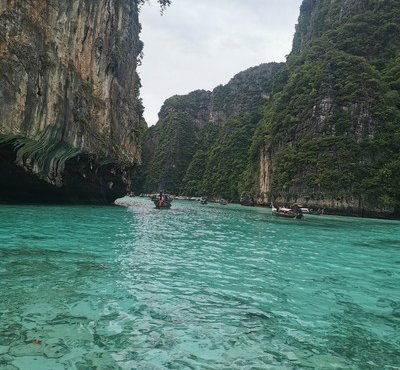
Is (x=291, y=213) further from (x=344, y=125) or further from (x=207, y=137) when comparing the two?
(x=207, y=137)

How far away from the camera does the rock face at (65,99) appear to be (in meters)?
21.6

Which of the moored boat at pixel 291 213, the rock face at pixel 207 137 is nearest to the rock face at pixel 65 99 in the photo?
the moored boat at pixel 291 213

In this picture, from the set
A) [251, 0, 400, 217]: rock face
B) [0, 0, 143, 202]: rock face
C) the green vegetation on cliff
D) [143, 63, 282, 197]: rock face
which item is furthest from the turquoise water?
[143, 63, 282, 197]: rock face

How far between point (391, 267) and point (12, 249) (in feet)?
35.8

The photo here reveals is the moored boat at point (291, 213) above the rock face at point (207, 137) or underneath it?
underneath

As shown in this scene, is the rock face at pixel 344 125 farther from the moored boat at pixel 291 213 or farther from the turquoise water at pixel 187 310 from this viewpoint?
the turquoise water at pixel 187 310

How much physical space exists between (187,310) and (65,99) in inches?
922

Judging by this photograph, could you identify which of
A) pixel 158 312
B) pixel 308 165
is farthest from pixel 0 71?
pixel 308 165

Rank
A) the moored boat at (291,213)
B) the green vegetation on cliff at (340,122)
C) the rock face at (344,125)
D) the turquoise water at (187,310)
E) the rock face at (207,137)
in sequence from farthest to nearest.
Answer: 1. the rock face at (207,137)
2. the green vegetation on cliff at (340,122)
3. the rock face at (344,125)
4. the moored boat at (291,213)
5. the turquoise water at (187,310)

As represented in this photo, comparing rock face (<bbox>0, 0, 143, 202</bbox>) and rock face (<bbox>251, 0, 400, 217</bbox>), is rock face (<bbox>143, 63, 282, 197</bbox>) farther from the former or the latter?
rock face (<bbox>0, 0, 143, 202</bbox>)

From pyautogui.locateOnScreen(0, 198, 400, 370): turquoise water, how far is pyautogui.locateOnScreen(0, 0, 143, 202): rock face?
500 inches

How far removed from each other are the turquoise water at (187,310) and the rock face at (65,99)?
12693 mm

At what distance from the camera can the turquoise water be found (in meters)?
4.54

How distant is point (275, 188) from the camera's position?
216ft
